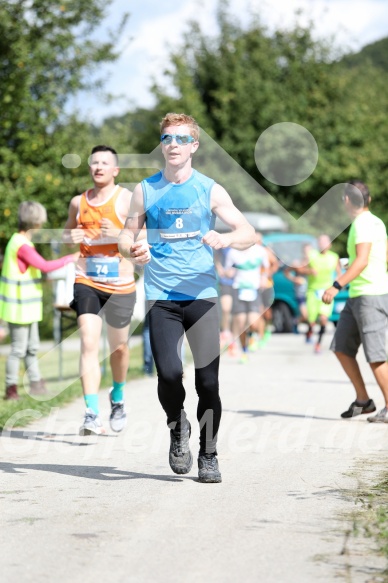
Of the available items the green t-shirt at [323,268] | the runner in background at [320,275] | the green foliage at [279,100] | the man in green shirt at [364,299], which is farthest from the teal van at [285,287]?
the green foliage at [279,100]

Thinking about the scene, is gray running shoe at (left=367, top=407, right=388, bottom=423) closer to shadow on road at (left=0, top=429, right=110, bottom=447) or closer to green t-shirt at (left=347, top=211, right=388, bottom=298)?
green t-shirt at (left=347, top=211, right=388, bottom=298)

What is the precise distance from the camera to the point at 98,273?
320 inches

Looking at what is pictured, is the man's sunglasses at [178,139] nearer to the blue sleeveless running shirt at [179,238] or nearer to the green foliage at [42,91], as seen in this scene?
the blue sleeveless running shirt at [179,238]

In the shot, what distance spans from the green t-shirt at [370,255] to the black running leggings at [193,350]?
2823 millimetres

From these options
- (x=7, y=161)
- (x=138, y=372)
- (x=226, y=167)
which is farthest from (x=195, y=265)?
(x=226, y=167)

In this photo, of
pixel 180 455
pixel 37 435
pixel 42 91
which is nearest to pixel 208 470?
pixel 180 455

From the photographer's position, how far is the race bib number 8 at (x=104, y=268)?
8109 mm

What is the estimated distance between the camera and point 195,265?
6.30 metres

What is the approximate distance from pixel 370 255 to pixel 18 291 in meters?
3.40

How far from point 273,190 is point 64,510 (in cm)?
3705

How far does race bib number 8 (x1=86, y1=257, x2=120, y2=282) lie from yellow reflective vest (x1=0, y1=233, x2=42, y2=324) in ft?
8.05

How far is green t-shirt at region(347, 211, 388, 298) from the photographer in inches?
349

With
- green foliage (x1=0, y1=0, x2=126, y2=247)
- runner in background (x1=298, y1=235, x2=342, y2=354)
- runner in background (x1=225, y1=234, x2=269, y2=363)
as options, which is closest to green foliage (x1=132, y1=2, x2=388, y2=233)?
green foliage (x1=0, y1=0, x2=126, y2=247)

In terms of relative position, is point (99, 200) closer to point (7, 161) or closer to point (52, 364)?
point (52, 364)
